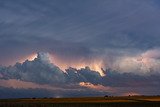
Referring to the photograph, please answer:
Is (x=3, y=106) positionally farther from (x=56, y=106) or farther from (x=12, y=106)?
(x=56, y=106)

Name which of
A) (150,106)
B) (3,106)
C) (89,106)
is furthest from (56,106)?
(150,106)

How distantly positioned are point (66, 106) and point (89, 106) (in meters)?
8.16

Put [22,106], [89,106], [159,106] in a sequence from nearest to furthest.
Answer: [159,106], [89,106], [22,106]

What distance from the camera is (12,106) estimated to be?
146000 millimetres

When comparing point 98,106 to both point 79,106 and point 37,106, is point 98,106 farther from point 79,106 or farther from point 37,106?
point 37,106

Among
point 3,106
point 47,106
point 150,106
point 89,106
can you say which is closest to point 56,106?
point 47,106

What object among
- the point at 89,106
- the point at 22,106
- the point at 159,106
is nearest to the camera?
the point at 159,106

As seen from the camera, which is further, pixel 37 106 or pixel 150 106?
pixel 37 106

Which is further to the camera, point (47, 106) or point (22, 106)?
point (22, 106)

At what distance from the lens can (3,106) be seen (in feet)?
478

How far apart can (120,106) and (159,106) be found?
15.5 meters

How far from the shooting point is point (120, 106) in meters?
134

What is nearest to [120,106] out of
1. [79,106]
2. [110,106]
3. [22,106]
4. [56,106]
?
[110,106]

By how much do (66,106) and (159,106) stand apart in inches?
1273
